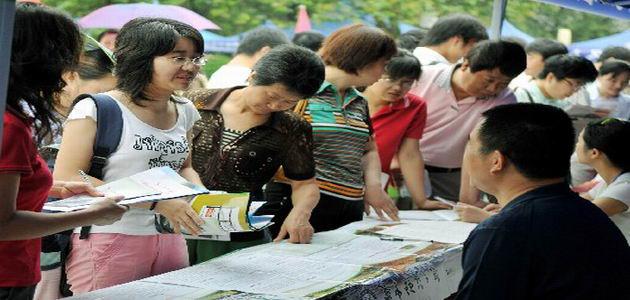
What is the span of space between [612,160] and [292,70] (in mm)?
1621

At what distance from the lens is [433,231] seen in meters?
3.82

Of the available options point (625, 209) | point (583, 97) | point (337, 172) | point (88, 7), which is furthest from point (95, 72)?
point (88, 7)

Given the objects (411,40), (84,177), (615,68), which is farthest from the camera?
(615,68)

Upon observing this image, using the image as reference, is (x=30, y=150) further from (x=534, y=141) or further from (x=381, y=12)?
(x=381, y=12)

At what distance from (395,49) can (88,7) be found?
7.32 m

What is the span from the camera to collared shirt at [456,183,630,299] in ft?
7.50

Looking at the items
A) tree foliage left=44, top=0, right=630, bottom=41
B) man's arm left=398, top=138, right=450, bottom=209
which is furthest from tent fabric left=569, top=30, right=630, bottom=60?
man's arm left=398, top=138, right=450, bottom=209

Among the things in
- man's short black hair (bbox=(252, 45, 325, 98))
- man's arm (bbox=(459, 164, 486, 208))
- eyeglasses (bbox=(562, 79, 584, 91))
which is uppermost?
man's short black hair (bbox=(252, 45, 325, 98))

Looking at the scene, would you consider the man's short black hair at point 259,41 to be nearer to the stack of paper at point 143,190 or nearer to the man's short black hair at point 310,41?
the man's short black hair at point 310,41

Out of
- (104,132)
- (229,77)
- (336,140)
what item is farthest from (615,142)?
(104,132)

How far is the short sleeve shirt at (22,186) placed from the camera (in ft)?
6.72

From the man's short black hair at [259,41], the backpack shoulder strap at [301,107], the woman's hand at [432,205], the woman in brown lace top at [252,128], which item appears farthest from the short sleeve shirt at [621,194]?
the man's short black hair at [259,41]

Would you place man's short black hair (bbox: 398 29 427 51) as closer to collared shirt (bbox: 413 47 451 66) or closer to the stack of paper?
collared shirt (bbox: 413 47 451 66)

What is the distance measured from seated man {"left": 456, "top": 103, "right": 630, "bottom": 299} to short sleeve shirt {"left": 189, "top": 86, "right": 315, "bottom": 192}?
104 cm
